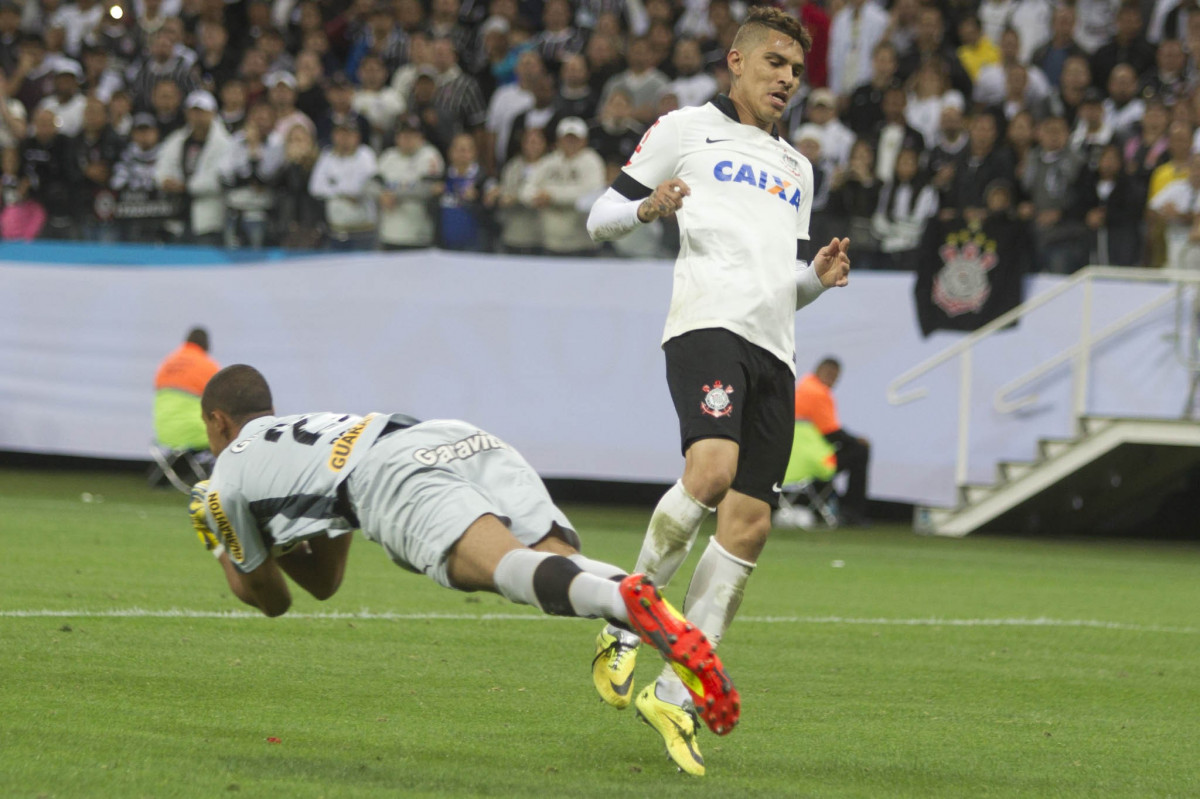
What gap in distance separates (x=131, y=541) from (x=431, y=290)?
249 inches

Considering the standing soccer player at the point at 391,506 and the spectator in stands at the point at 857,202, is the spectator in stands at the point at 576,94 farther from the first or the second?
the standing soccer player at the point at 391,506

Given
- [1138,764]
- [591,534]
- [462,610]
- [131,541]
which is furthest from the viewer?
[591,534]

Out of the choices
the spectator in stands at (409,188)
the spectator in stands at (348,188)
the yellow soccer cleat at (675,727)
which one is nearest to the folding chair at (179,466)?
the spectator in stands at (348,188)

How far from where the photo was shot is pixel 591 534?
14.2 meters

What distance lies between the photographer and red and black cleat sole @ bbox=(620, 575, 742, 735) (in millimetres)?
4165

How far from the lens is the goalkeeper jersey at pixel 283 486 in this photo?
194 inches

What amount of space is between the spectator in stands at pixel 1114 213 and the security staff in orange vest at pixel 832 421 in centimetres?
263

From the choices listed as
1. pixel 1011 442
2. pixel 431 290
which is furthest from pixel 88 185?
pixel 1011 442

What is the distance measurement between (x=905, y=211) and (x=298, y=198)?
633cm

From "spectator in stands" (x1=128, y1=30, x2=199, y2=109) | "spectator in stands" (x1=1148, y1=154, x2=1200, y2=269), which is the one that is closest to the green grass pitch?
"spectator in stands" (x1=1148, y1=154, x2=1200, y2=269)

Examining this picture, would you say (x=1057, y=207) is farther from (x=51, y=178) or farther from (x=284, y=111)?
(x=51, y=178)

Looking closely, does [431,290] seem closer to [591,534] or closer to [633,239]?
[633,239]

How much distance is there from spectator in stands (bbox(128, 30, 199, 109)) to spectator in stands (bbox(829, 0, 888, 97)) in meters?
7.49

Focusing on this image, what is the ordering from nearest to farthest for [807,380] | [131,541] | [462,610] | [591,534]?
[462,610]
[131,541]
[591,534]
[807,380]
